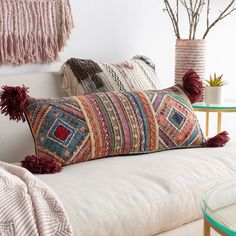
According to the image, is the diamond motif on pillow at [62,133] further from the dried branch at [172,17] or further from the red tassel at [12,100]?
the dried branch at [172,17]

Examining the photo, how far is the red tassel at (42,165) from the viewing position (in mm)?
1665

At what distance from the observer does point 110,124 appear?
1829 millimetres

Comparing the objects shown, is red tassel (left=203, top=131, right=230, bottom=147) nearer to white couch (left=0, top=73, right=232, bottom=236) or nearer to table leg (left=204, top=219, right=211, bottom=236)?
white couch (left=0, top=73, right=232, bottom=236)

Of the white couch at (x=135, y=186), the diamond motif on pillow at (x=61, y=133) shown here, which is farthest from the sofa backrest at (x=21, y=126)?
the diamond motif on pillow at (x=61, y=133)

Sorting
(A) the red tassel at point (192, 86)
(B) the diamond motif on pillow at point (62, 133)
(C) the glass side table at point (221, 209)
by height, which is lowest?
(C) the glass side table at point (221, 209)

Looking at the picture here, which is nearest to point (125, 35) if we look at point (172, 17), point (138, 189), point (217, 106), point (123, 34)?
point (123, 34)

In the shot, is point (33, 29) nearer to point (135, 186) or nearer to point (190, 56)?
point (190, 56)

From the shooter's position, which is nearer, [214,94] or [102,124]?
[102,124]

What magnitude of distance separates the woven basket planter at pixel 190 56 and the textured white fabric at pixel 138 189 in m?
0.77

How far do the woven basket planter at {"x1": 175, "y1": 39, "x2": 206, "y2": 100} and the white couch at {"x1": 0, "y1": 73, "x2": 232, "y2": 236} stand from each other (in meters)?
0.67

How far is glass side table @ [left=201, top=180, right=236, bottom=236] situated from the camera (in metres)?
1.25

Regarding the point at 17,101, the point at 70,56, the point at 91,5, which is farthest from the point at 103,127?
the point at 91,5

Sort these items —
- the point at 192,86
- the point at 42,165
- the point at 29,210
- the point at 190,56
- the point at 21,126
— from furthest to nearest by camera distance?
the point at 190,56
the point at 192,86
the point at 21,126
the point at 42,165
the point at 29,210

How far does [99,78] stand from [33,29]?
0.33 meters
